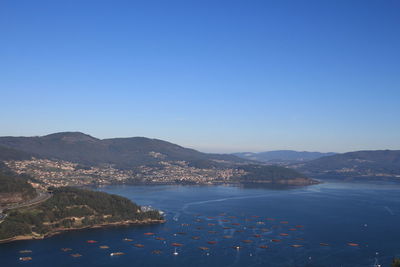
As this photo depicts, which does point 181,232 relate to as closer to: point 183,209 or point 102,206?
point 102,206

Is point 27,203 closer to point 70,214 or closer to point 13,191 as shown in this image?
point 13,191

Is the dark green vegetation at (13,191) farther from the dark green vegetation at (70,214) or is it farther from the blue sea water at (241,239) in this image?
the blue sea water at (241,239)

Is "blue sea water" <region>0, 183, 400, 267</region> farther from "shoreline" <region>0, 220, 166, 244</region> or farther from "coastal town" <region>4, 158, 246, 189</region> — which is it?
"coastal town" <region>4, 158, 246, 189</region>

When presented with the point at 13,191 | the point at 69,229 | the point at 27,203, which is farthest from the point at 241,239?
the point at 13,191

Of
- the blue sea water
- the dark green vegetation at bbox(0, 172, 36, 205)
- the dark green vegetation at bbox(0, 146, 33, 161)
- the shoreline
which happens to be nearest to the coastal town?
the dark green vegetation at bbox(0, 146, 33, 161)

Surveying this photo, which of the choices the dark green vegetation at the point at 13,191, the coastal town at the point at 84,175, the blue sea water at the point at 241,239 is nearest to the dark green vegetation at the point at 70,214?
the blue sea water at the point at 241,239

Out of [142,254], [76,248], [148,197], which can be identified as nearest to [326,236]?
[142,254]

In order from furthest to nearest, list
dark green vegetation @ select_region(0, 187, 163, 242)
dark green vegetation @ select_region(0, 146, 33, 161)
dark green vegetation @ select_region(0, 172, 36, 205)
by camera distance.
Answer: dark green vegetation @ select_region(0, 146, 33, 161) → dark green vegetation @ select_region(0, 172, 36, 205) → dark green vegetation @ select_region(0, 187, 163, 242)
